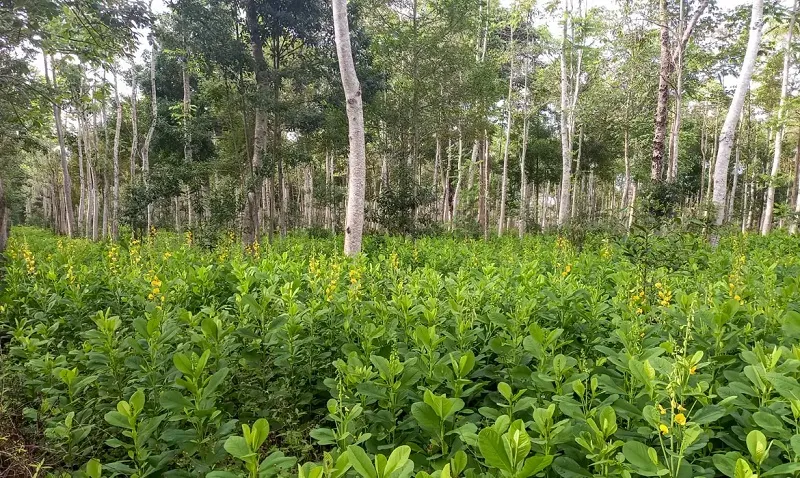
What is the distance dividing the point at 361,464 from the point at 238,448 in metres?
0.41

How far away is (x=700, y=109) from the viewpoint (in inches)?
1181

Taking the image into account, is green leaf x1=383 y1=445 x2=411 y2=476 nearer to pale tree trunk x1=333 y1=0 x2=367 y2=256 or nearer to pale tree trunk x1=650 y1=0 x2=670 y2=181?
pale tree trunk x1=333 y1=0 x2=367 y2=256

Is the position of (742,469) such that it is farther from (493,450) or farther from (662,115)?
(662,115)

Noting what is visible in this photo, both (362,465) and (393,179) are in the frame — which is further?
(393,179)

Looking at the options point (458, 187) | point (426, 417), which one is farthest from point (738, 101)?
point (458, 187)

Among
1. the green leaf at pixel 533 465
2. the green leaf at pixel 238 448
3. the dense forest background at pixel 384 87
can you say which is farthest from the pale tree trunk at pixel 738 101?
the green leaf at pixel 238 448

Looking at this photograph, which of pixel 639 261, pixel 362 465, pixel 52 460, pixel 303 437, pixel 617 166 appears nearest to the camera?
pixel 362 465

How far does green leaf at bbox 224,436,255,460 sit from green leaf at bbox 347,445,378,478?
1.04ft

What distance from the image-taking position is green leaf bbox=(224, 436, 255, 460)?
1.35 m

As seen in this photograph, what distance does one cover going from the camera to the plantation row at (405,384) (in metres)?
1.52

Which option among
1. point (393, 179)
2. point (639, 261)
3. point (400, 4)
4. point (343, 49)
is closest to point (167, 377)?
point (639, 261)

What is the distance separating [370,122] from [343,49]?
30.0ft

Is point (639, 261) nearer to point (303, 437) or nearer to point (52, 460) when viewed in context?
point (303, 437)

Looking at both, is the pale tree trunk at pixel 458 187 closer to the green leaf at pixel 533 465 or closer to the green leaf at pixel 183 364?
the green leaf at pixel 183 364
